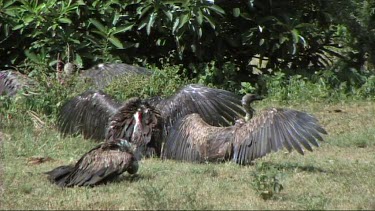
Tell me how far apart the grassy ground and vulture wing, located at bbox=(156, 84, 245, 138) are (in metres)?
0.74

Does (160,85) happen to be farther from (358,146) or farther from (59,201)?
(59,201)

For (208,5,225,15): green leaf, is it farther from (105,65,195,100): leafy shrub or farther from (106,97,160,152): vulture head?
(106,97,160,152): vulture head

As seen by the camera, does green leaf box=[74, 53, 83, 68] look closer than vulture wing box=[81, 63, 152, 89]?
No

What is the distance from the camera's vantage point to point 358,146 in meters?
10.3

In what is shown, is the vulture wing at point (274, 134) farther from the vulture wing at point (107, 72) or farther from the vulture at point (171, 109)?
the vulture wing at point (107, 72)

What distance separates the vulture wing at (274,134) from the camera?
8.87 m

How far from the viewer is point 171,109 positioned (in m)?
10.3

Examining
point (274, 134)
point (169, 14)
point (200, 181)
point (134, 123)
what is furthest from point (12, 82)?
point (200, 181)

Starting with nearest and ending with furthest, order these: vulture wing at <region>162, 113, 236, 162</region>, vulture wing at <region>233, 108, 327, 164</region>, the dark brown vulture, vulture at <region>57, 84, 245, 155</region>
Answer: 1. the dark brown vulture
2. vulture wing at <region>233, 108, 327, 164</region>
3. vulture wing at <region>162, 113, 236, 162</region>
4. vulture at <region>57, 84, 245, 155</region>

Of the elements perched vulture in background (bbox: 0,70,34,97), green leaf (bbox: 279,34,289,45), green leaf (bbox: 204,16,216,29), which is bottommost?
perched vulture in background (bbox: 0,70,34,97)

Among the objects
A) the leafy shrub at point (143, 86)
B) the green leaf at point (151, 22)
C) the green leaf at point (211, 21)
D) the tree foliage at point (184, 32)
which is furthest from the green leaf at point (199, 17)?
the leafy shrub at point (143, 86)

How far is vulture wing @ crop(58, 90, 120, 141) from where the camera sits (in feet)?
34.0

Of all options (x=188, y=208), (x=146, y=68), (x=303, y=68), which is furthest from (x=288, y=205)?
(x=303, y=68)

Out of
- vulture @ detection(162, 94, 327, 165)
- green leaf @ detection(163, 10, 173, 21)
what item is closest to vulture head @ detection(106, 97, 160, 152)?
vulture @ detection(162, 94, 327, 165)
